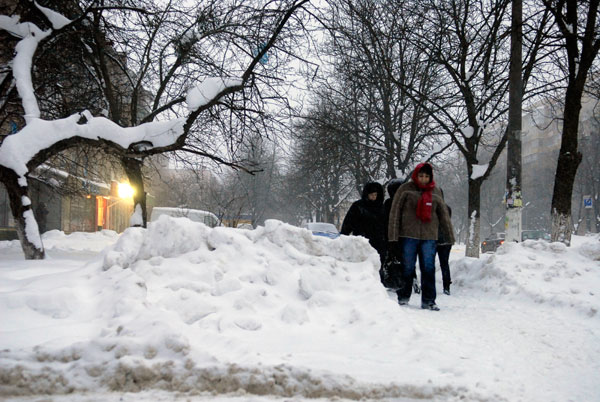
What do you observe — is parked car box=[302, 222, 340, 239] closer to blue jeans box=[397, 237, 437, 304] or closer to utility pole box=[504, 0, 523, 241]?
utility pole box=[504, 0, 523, 241]

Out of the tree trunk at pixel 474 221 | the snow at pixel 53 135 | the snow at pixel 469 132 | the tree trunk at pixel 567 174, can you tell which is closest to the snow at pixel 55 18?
the snow at pixel 53 135

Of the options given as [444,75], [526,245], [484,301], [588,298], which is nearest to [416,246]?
[484,301]

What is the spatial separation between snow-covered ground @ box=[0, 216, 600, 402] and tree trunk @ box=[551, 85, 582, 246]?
161 inches

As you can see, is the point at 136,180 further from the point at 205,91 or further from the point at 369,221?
the point at 369,221

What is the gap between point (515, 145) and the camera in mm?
9508

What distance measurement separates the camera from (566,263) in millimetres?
7379

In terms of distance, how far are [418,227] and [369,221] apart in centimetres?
187

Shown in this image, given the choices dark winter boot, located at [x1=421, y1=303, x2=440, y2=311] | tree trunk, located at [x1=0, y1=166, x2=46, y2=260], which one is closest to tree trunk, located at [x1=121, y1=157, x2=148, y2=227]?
tree trunk, located at [x1=0, y1=166, x2=46, y2=260]

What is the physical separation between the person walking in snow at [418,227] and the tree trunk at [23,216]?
18.0ft

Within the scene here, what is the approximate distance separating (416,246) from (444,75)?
1264cm

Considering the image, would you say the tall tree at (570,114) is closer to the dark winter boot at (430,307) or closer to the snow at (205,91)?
the dark winter boot at (430,307)

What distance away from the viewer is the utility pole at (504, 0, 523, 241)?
948 centimetres

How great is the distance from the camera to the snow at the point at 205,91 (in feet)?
26.6

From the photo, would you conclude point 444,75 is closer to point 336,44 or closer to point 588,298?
point 336,44
